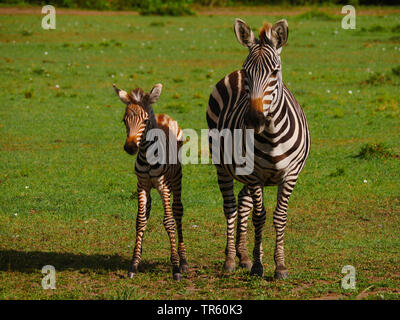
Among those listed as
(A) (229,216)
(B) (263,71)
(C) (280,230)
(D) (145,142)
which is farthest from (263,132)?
(A) (229,216)

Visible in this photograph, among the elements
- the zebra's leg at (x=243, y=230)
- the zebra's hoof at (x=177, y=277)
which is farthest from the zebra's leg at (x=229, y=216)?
the zebra's hoof at (x=177, y=277)

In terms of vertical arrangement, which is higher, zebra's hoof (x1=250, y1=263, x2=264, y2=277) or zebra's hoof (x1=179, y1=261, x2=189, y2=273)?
zebra's hoof (x1=179, y1=261, x2=189, y2=273)

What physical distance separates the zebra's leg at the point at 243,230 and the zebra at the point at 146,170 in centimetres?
74

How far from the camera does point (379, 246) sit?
30.4 ft

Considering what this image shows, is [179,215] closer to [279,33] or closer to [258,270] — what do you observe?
[258,270]

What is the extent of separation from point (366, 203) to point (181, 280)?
4.64 meters

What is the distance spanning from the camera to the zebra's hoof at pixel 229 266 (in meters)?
8.28

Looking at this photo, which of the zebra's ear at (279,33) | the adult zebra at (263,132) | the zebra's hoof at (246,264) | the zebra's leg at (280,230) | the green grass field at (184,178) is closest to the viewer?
the adult zebra at (263,132)

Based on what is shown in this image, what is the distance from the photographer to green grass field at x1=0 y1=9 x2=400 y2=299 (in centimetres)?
799

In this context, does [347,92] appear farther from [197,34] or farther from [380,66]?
[197,34]

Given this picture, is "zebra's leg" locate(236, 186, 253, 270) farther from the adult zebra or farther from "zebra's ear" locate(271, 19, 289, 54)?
"zebra's ear" locate(271, 19, 289, 54)

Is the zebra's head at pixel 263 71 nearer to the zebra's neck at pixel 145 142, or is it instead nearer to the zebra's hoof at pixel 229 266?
the zebra's neck at pixel 145 142

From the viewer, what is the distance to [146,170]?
783cm

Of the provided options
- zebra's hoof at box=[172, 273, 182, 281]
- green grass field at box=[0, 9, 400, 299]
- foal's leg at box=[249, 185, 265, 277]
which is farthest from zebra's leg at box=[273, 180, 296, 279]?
zebra's hoof at box=[172, 273, 182, 281]
